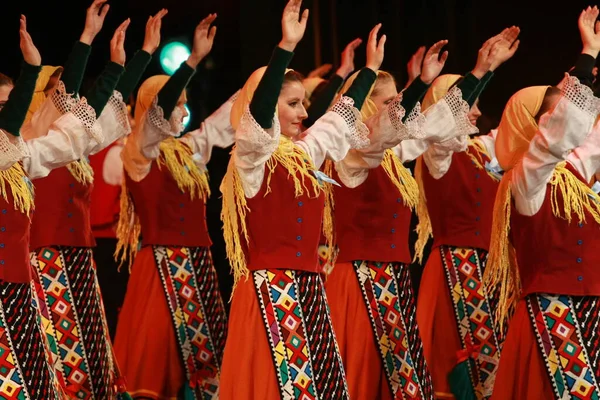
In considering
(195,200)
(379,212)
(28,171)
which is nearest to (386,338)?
(379,212)

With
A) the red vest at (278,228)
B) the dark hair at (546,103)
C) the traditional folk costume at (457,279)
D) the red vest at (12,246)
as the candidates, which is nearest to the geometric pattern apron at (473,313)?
the traditional folk costume at (457,279)

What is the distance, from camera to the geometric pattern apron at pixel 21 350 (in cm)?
358

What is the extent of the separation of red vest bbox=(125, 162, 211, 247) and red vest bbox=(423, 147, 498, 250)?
3.64 ft

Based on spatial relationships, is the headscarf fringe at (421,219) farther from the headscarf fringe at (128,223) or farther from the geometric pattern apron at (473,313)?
the headscarf fringe at (128,223)

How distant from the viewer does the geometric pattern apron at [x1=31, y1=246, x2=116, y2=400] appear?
4.69 m

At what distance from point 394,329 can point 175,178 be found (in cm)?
127

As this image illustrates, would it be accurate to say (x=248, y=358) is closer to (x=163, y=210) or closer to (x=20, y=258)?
(x=20, y=258)

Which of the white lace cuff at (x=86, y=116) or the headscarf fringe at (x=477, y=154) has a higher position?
the white lace cuff at (x=86, y=116)

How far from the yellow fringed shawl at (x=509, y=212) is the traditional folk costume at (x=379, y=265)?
1.52 feet

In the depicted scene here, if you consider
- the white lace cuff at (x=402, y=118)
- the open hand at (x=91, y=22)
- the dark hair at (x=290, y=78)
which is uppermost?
the open hand at (x=91, y=22)

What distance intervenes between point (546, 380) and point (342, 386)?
0.68 metres

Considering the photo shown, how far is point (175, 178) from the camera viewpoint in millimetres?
5074

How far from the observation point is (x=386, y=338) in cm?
445

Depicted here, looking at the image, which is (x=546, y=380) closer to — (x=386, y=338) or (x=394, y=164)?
(x=386, y=338)
